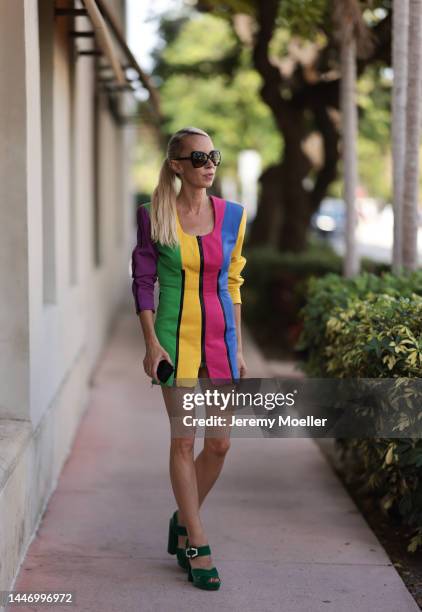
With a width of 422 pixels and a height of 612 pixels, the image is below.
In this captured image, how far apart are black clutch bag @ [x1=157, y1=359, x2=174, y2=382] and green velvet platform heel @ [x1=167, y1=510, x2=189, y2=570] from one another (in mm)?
799

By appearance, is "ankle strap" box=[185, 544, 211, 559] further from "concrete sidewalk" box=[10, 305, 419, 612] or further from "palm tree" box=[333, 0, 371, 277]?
"palm tree" box=[333, 0, 371, 277]

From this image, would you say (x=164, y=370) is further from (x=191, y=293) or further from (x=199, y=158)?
(x=199, y=158)

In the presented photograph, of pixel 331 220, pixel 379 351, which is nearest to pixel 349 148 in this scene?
pixel 379 351

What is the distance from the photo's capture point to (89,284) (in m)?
9.65

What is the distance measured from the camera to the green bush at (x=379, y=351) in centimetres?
440

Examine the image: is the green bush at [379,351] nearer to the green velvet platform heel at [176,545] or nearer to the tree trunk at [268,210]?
the green velvet platform heel at [176,545]

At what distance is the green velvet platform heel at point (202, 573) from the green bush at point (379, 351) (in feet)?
3.06

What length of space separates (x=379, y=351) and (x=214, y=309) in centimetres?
93

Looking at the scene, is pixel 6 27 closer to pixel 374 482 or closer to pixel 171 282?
pixel 171 282

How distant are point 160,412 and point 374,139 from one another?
1124 centimetres

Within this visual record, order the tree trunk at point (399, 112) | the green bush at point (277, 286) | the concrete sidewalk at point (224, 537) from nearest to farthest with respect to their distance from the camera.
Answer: the concrete sidewalk at point (224, 537) < the tree trunk at point (399, 112) < the green bush at point (277, 286)

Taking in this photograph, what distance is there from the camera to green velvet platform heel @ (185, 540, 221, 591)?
4145 mm

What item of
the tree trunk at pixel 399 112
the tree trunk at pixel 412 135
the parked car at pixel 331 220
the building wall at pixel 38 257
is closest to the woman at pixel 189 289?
the building wall at pixel 38 257

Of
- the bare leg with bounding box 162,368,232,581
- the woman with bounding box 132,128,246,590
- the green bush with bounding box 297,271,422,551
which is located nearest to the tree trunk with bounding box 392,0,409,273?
the green bush with bounding box 297,271,422,551
